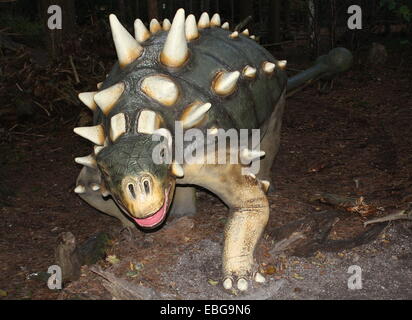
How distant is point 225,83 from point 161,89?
1.53ft

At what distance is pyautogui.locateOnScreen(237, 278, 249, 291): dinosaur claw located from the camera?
10.7ft

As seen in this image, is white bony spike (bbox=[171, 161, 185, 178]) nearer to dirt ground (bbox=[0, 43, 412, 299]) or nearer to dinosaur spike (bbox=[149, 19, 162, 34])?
dirt ground (bbox=[0, 43, 412, 299])

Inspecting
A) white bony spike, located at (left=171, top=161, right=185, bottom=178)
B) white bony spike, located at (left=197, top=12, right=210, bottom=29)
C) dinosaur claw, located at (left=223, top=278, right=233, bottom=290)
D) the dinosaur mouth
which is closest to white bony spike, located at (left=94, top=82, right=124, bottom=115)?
white bony spike, located at (left=171, top=161, right=185, bottom=178)

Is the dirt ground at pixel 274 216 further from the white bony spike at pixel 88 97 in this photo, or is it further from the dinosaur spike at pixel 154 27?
the dinosaur spike at pixel 154 27

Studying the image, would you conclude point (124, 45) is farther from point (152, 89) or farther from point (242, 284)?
point (242, 284)

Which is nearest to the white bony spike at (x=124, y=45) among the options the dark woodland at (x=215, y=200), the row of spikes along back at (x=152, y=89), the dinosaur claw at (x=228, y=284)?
the row of spikes along back at (x=152, y=89)

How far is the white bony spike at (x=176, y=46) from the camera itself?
3162 millimetres

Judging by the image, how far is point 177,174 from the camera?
9.71 ft

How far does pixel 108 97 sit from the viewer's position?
312 cm

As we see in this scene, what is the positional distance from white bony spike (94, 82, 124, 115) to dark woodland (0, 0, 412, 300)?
94cm

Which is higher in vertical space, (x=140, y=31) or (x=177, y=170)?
(x=140, y=31)

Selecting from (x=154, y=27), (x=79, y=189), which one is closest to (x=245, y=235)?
Answer: (x=79, y=189)

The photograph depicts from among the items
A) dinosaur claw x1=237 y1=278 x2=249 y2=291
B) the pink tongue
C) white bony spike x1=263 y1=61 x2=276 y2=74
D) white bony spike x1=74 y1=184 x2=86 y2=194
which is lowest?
dinosaur claw x1=237 y1=278 x2=249 y2=291

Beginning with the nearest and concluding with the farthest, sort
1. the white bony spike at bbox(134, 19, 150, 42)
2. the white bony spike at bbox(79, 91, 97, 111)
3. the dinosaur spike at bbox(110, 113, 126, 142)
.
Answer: the dinosaur spike at bbox(110, 113, 126, 142) → the white bony spike at bbox(79, 91, 97, 111) → the white bony spike at bbox(134, 19, 150, 42)
